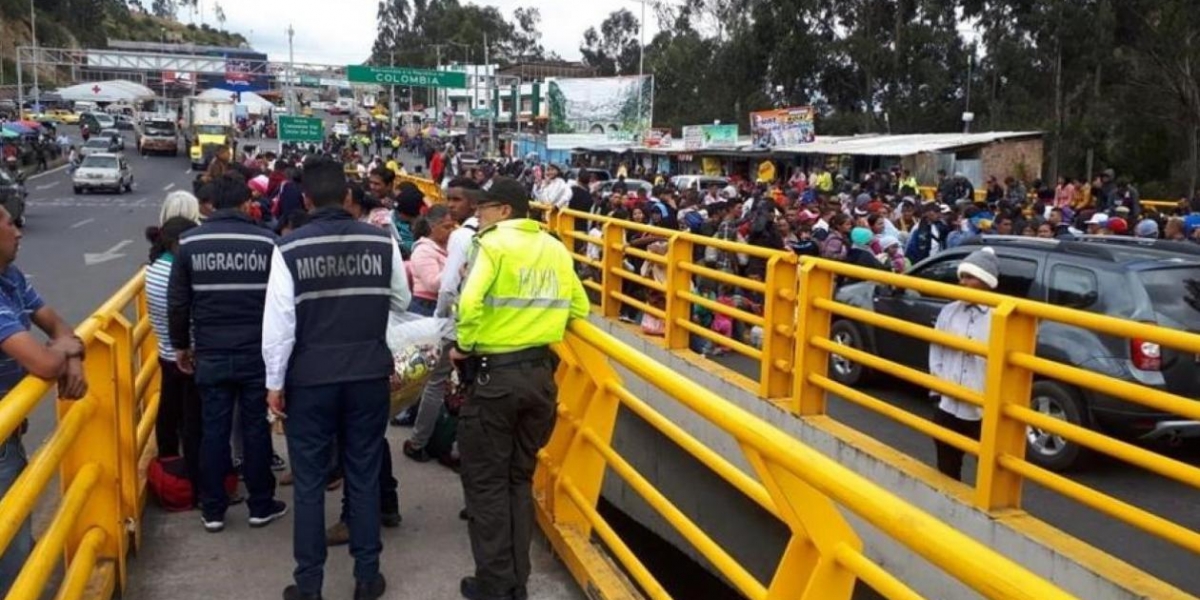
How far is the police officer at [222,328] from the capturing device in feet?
15.3

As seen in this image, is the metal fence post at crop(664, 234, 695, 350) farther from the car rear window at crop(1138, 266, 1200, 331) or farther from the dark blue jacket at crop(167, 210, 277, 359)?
the dark blue jacket at crop(167, 210, 277, 359)

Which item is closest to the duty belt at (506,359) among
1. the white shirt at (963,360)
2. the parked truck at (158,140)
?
the white shirt at (963,360)

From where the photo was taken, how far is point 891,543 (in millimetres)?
5242

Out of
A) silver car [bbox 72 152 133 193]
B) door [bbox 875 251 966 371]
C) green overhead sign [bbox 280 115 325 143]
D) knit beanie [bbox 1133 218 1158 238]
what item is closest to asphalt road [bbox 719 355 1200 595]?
door [bbox 875 251 966 371]

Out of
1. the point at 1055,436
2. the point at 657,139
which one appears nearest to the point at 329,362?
the point at 1055,436

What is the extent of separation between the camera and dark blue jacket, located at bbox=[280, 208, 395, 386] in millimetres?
3947

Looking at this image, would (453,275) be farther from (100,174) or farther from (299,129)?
(299,129)

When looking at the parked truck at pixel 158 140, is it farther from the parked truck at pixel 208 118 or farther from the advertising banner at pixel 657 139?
the advertising banner at pixel 657 139

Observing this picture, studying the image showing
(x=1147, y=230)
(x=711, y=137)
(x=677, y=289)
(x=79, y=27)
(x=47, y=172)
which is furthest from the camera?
(x=79, y=27)

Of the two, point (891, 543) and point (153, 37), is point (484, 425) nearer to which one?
point (891, 543)

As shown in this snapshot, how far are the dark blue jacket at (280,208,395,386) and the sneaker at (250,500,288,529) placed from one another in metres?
1.31

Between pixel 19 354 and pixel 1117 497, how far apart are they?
5641mm

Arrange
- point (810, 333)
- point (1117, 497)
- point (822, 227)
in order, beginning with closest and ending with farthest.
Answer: point (1117, 497)
point (810, 333)
point (822, 227)

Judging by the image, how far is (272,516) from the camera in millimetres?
5016
